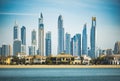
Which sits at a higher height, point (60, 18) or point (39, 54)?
point (60, 18)

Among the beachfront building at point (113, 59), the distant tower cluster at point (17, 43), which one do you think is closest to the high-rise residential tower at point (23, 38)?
the distant tower cluster at point (17, 43)

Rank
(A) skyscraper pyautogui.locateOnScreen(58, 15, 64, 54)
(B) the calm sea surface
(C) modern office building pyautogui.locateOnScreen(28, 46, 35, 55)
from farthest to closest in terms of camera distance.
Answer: (C) modern office building pyautogui.locateOnScreen(28, 46, 35, 55)
(A) skyscraper pyautogui.locateOnScreen(58, 15, 64, 54)
(B) the calm sea surface

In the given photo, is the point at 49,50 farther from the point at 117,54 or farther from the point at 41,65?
the point at 117,54

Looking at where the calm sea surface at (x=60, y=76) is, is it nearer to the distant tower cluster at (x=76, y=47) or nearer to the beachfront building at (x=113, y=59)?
the beachfront building at (x=113, y=59)

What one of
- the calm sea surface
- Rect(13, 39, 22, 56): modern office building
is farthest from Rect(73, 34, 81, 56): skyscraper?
the calm sea surface

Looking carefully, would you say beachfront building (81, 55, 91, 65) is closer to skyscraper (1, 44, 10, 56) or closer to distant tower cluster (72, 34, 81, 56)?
distant tower cluster (72, 34, 81, 56)

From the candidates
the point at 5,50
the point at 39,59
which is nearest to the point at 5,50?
the point at 5,50

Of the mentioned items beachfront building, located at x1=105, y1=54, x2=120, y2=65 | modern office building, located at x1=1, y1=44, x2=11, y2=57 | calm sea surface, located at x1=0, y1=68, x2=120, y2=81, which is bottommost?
calm sea surface, located at x1=0, y1=68, x2=120, y2=81

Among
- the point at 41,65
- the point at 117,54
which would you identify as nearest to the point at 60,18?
the point at 41,65

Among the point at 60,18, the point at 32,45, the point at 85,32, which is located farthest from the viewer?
the point at 32,45

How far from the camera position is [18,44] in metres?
25.3

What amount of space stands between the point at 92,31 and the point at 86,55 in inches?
131

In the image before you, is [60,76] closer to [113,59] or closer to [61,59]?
[61,59]

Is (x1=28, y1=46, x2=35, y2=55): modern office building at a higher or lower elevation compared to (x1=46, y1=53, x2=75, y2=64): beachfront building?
higher
